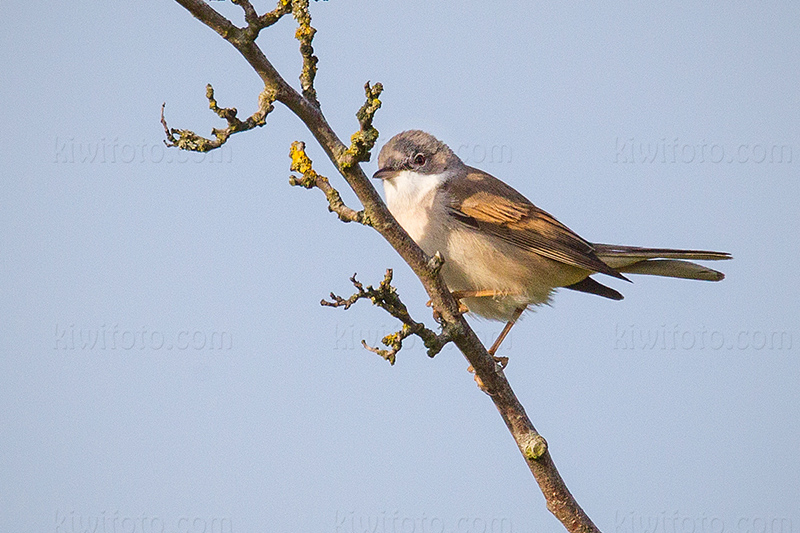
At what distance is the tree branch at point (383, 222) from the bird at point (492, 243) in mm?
1697

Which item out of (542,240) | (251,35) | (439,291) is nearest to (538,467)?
(439,291)

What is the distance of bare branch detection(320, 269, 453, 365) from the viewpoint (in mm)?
4266

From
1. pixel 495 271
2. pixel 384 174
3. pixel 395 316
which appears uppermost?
pixel 384 174

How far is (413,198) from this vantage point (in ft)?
22.8

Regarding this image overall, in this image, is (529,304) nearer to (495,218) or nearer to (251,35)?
(495,218)

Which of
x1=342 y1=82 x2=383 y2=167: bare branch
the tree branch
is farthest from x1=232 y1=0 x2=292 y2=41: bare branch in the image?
x1=342 y1=82 x2=383 y2=167: bare branch

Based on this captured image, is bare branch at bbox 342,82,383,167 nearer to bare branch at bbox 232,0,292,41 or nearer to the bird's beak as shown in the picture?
bare branch at bbox 232,0,292,41

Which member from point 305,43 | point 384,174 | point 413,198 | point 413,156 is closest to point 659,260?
point 413,198

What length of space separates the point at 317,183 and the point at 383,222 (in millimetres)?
424

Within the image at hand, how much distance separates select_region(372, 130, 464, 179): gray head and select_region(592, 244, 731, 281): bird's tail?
1722mm

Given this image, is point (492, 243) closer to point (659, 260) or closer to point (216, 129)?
point (659, 260)

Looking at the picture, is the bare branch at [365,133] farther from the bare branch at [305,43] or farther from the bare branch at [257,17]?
the bare branch at [257,17]

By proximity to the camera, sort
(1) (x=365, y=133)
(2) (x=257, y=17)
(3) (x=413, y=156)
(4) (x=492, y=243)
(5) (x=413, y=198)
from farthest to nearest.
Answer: (3) (x=413, y=156) → (5) (x=413, y=198) → (4) (x=492, y=243) → (1) (x=365, y=133) → (2) (x=257, y=17)

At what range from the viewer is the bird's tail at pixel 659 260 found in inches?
271
